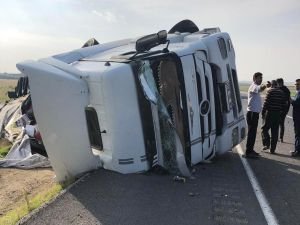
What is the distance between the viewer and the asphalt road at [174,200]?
18.3ft

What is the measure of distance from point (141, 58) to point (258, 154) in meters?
4.11

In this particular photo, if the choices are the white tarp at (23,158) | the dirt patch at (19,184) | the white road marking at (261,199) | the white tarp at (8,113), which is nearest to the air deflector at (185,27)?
the white road marking at (261,199)

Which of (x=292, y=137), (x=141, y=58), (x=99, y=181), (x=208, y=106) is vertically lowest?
(x=292, y=137)

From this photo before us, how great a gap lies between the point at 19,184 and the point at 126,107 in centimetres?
311

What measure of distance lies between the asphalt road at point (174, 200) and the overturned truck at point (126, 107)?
0.96 ft

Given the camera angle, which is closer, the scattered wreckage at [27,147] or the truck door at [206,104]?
the truck door at [206,104]

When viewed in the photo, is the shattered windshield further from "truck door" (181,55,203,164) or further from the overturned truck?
"truck door" (181,55,203,164)

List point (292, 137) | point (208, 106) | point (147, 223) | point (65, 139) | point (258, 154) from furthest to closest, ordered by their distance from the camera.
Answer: point (292, 137)
point (258, 154)
point (208, 106)
point (65, 139)
point (147, 223)

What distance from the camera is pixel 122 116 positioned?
22.1 ft

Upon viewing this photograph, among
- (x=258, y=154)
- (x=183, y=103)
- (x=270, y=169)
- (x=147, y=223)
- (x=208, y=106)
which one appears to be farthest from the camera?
(x=258, y=154)

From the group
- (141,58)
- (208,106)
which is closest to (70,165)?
(141,58)

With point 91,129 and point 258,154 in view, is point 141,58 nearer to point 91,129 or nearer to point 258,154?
point 91,129

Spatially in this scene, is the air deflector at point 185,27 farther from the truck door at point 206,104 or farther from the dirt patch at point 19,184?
the dirt patch at point 19,184

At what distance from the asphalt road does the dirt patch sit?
4.38 feet
